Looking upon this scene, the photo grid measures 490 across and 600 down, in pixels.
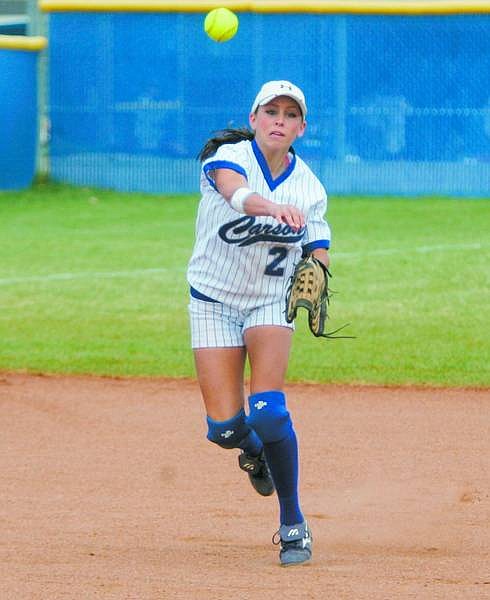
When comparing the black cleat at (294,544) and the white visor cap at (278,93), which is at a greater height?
the white visor cap at (278,93)

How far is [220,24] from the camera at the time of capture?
1830 centimetres

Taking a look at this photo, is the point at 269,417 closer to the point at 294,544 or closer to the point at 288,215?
the point at 294,544

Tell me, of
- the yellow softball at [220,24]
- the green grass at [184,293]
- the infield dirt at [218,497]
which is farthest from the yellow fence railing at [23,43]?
the infield dirt at [218,497]

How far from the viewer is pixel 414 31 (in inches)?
795

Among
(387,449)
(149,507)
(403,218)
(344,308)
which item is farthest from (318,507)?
(403,218)

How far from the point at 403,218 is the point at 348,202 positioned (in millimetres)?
1885

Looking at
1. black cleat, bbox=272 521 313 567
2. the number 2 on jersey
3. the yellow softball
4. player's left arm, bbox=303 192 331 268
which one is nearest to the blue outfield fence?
the yellow softball

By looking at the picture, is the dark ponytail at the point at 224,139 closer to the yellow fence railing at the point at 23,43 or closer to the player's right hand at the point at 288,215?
the player's right hand at the point at 288,215

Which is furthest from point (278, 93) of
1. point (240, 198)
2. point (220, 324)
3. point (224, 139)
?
point (220, 324)

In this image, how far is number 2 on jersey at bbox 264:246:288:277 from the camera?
17.6 ft

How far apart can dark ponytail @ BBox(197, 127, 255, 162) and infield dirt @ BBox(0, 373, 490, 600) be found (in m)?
1.67

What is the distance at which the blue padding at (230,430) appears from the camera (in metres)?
5.54

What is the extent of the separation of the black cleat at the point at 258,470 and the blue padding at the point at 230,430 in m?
0.21

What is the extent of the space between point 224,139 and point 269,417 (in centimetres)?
121
